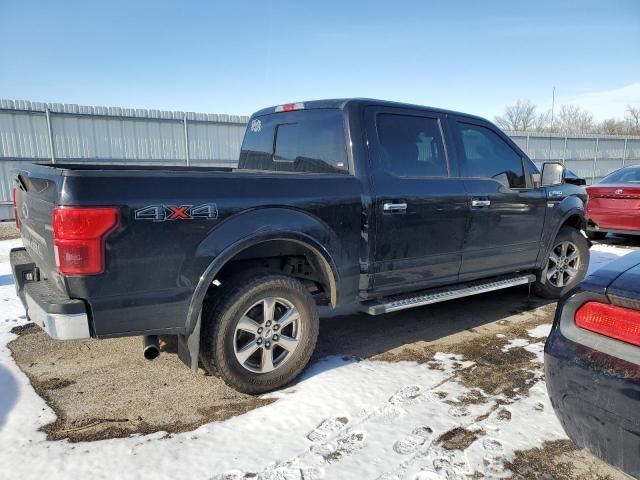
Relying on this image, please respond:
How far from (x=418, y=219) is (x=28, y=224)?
2.87 meters

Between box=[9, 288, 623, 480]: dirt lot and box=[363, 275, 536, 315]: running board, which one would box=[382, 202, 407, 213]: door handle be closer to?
box=[363, 275, 536, 315]: running board

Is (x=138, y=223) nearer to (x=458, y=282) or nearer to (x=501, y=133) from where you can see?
(x=458, y=282)

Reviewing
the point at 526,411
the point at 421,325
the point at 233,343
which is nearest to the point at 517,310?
the point at 421,325

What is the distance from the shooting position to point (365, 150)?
3.66m

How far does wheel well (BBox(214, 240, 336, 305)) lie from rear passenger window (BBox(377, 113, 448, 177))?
94 cm

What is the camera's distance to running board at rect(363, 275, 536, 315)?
12.2ft

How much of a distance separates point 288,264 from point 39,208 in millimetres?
1688

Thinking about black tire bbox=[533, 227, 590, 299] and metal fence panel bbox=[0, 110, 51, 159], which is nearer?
black tire bbox=[533, 227, 590, 299]

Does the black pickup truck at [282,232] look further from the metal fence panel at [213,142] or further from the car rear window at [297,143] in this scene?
the metal fence panel at [213,142]

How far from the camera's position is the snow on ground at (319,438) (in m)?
2.44

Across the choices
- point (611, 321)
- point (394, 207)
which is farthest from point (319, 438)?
point (394, 207)

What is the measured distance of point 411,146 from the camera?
400cm

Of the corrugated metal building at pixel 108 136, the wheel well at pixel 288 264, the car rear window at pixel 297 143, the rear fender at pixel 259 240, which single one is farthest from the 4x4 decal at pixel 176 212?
the corrugated metal building at pixel 108 136

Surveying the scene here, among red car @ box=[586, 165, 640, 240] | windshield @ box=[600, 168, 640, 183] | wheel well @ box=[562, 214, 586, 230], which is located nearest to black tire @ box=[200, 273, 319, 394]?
wheel well @ box=[562, 214, 586, 230]
